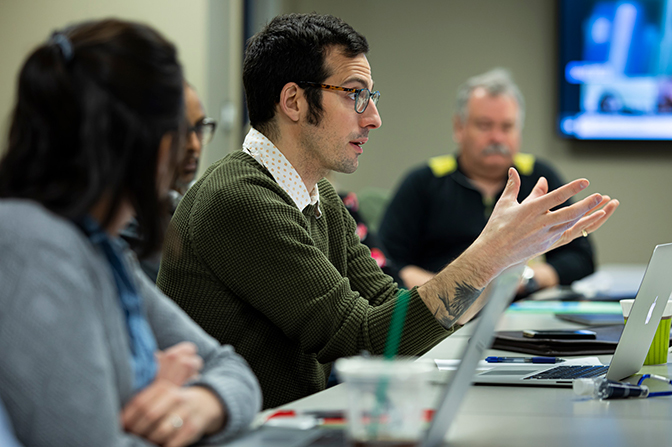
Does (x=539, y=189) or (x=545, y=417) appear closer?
(x=545, y=417)

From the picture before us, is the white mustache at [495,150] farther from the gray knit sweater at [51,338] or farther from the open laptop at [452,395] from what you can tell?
the gray knit sweater at [51,338]

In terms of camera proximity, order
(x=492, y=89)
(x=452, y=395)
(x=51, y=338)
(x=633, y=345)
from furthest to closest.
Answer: (x=492, y=89) → (x=633, y=345) → (x=452, y=395) → (x=51, y=338)

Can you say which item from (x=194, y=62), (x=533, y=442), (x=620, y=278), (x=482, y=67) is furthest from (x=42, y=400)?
(x=482, y=67)

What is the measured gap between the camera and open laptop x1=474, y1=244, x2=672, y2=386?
1.15m

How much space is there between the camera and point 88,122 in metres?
0.69

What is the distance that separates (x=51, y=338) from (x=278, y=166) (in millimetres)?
897

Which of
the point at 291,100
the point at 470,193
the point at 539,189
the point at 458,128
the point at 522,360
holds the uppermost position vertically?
the point at 291,100

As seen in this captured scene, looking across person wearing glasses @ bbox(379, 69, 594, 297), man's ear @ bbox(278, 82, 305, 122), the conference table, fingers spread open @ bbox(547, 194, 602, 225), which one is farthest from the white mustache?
the conference table

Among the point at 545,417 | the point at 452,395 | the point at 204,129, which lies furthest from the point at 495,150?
the point at 452,395

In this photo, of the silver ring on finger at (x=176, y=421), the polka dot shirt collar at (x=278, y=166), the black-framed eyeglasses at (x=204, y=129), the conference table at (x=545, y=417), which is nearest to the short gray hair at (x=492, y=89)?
the black-framed eyeglasses at (x=204, y=129)

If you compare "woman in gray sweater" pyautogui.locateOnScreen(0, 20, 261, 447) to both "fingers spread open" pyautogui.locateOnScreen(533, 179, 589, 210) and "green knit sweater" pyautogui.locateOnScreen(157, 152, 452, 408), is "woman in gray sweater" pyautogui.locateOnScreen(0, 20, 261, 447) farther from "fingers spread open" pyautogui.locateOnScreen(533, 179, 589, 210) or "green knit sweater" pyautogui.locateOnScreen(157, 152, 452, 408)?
"fingers spread open" pyautogui.locateOnScreen(533, 179, 589, 210)

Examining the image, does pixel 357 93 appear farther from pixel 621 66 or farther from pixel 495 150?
pixel 621 66

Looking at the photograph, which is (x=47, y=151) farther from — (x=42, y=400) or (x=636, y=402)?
(x=636, y=402)

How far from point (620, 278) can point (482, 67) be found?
1828 mm
